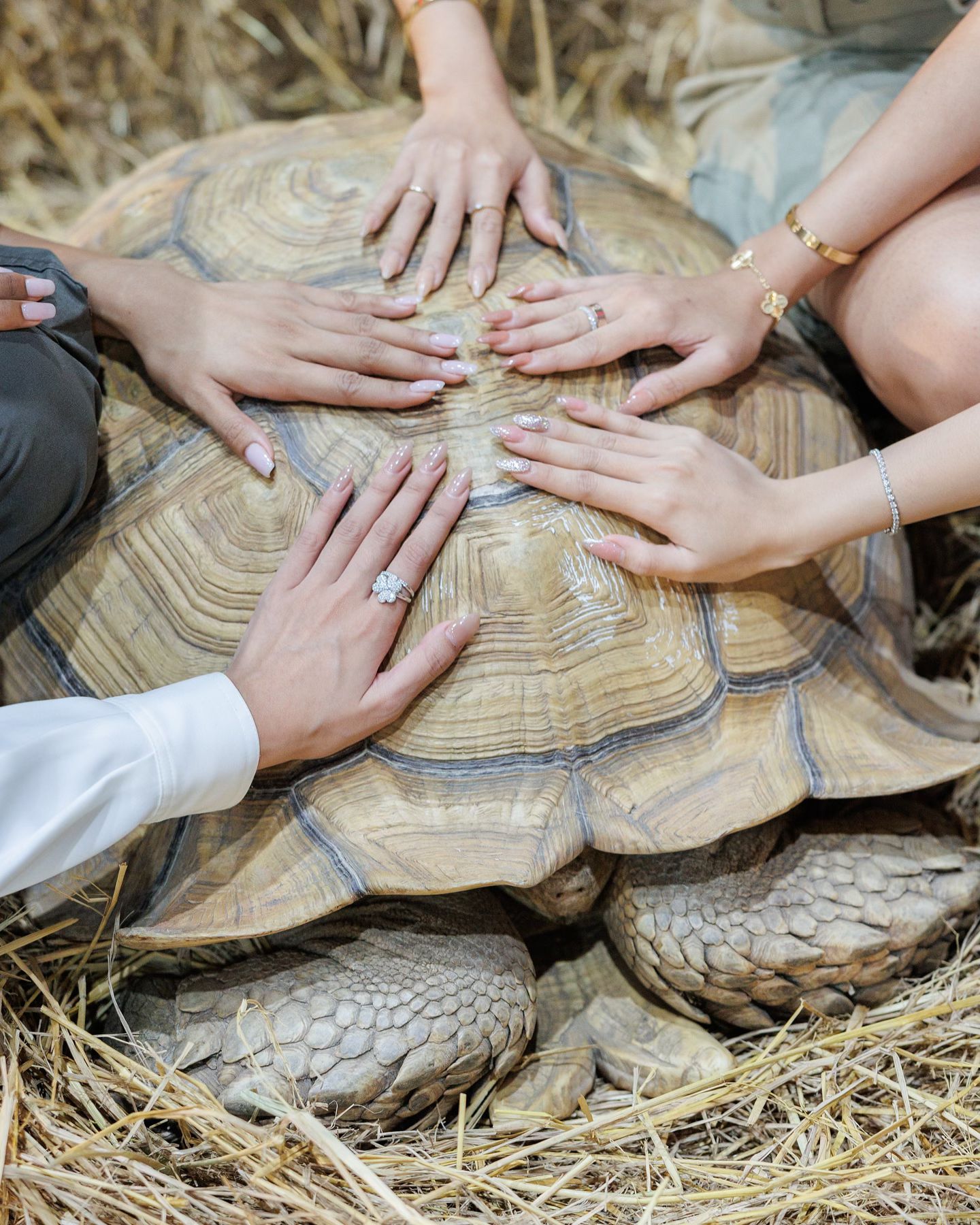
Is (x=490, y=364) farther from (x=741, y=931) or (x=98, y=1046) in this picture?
(x=98, y=1046)

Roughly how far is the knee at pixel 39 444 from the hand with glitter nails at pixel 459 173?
60 centimetres

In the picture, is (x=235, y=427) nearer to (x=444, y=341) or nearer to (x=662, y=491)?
(x=444, y=341)

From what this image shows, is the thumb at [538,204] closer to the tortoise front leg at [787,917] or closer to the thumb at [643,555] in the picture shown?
the thumb at [643,555]

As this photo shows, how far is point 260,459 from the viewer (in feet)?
5.73

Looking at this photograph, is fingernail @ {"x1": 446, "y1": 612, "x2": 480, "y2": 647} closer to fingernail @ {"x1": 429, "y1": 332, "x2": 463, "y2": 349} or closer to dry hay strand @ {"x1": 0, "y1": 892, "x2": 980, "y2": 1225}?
fingernail @ {"x1": 429, "y1": 332, "x2": 463, "y2": 349}

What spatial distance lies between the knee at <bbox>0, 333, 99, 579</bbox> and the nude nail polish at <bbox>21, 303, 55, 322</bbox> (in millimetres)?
43

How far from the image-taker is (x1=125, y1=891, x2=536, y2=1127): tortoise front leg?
1.65 meters

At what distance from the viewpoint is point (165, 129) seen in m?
3.72

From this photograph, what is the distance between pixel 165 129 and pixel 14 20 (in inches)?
21.8

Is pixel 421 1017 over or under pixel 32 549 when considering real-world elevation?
under

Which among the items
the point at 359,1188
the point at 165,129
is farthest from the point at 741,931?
the point at 165,129

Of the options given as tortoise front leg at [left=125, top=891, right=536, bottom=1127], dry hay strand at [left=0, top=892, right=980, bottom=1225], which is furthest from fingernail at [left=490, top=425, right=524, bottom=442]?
dry hay strand at [left=0, top=892, right=980, bottom=1225]

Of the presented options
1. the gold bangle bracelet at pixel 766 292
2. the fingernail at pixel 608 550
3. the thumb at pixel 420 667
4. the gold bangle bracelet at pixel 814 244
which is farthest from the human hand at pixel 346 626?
the gold bangle bracelet at pixel 814 244

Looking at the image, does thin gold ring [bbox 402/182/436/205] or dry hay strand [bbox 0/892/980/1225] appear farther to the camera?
thin gold ring [bbox 402/182/436/205]
